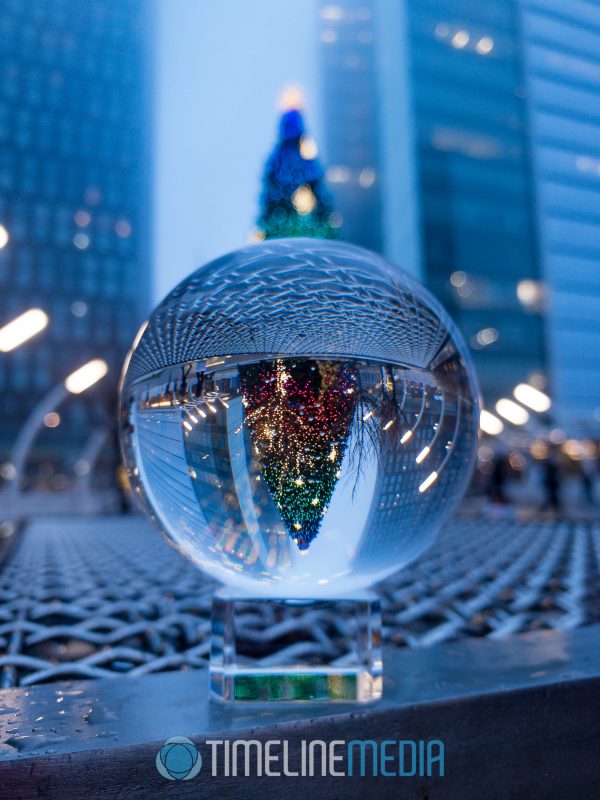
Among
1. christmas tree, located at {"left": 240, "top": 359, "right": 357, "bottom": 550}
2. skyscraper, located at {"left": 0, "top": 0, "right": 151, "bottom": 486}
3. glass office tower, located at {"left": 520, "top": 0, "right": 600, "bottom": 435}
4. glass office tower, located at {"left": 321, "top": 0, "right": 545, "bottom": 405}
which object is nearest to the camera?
christmas tree, located at {"left": 240, "top": 359, "right": 357, "bottom": 550}

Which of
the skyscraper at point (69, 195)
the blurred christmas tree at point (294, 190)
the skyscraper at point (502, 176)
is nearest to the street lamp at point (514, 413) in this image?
the blurred christmas tree at point (294, 190)

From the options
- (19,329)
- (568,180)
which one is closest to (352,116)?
(568,180)

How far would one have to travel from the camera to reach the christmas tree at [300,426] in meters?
1.17

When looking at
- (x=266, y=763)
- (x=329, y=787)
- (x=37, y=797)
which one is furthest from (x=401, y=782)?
(x=37, y=797)

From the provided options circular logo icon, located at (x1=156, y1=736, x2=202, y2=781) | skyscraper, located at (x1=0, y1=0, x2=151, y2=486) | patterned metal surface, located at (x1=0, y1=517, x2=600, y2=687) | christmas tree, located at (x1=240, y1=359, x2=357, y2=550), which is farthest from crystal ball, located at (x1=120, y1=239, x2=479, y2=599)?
skyscraper, located at (x1=0, y1=0, x2=151, y2=486)

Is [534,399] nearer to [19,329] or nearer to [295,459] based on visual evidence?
[19,329]

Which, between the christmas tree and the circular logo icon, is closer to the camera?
the circular logo icon

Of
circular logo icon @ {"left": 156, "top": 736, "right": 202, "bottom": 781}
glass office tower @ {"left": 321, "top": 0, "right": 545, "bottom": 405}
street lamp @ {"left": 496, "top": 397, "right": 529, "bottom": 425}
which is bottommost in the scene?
circular logo icon @ {"left": 156, "top": 736, "right": 202, "bottom": 781}

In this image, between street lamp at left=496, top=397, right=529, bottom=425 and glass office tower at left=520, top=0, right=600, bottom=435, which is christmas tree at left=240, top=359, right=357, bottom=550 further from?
glass office tower at left=520, top=0, right=600, bottom=435

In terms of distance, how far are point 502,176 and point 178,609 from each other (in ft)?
154

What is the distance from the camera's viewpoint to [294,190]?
17.6 metres

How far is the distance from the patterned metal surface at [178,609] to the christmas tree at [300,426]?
102 cm

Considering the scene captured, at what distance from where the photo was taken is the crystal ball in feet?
3.87

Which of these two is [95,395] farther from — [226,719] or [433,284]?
[226,719]
